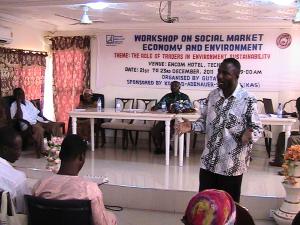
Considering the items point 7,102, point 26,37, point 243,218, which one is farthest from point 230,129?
point 26,37

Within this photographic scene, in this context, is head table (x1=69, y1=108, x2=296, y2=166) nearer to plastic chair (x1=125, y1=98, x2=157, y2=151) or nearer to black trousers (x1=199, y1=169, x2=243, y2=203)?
plastic chair (x1=125, y1=98, x2=157, y2=151)

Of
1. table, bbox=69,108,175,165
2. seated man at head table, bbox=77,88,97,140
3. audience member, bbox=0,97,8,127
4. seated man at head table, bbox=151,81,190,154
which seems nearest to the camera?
table, bbox=69,108,175,165

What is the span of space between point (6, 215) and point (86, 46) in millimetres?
6636

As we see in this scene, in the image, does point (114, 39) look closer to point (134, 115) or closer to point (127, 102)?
point (127, 102)

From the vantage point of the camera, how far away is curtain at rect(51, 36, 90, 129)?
8.33 metres

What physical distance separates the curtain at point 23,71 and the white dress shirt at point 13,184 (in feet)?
17.2

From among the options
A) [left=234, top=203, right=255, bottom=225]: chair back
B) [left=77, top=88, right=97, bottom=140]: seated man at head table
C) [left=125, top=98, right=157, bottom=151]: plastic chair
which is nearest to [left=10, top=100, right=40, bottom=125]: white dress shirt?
[left=77, top=88, right=97, bottom=140]: seated man at head table

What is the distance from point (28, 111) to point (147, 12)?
101 inches

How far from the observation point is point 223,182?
2650mm

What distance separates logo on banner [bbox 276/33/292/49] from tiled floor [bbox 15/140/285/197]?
6.69 feet

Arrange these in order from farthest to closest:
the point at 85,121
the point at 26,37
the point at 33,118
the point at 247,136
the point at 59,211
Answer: the point at 26,37, the point at 85,121, the point at 33,118, the point at 247,136, the point at 59,211

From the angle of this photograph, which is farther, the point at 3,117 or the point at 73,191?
the point at 3,117

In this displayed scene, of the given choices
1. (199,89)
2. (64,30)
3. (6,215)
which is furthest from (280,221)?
(64,30)

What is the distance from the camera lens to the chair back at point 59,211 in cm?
189
